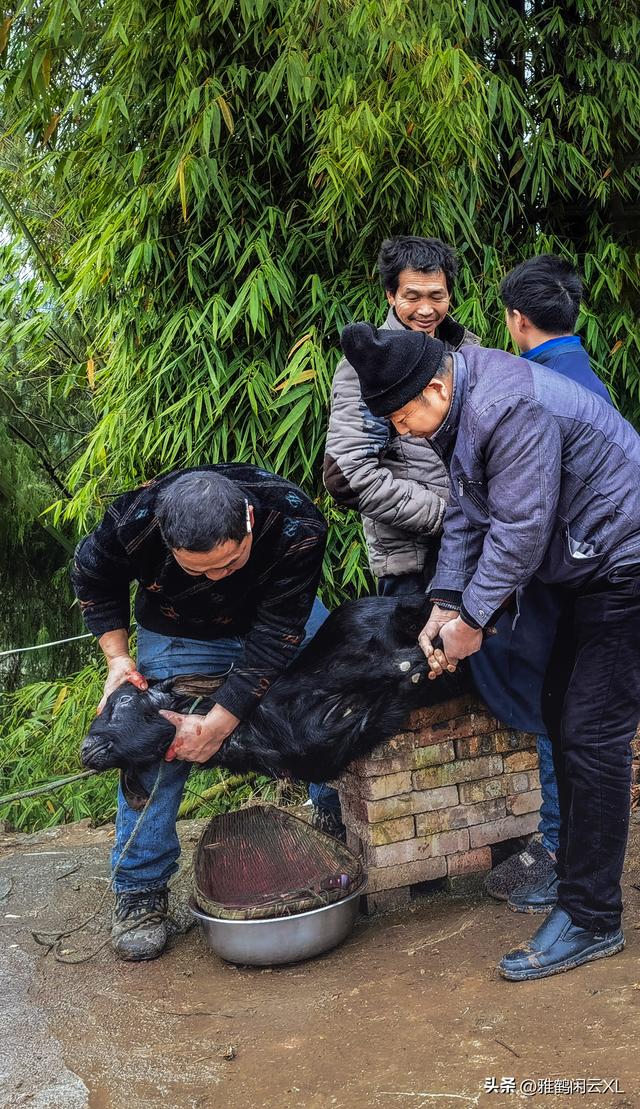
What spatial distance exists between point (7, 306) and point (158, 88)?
214cm

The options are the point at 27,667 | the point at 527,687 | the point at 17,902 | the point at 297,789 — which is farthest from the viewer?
the point at 27,667

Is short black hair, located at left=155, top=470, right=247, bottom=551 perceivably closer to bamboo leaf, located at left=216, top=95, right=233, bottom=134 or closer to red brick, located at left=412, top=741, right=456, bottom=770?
red brick, located at left=412, top=741, right=456, bottom=770

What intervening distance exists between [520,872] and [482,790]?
27 centimetres

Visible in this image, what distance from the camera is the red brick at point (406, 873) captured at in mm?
3098

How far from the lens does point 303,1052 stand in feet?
7.77

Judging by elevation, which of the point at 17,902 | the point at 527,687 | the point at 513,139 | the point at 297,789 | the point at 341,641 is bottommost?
the point at 297,789

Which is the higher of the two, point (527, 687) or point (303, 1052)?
point (527, 687)

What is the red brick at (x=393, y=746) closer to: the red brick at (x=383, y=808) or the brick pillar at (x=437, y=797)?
the brick pillar at (x=437, y=797)

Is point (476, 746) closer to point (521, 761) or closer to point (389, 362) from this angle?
point (521, 761)

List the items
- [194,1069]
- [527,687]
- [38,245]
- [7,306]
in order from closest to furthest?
[194,1069]
[527,687]
[38,245]
[7,306]

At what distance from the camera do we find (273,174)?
162 inches

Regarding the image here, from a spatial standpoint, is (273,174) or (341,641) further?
(273,174)

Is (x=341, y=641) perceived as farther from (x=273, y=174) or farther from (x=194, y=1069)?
(x=273, y=174)

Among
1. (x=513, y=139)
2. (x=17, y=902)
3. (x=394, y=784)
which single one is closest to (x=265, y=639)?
(x=394, y=784)
